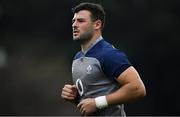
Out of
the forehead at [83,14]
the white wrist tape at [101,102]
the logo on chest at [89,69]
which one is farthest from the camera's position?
the forehead at [83,14]

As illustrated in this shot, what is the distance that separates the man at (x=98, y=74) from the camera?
768 centimetres

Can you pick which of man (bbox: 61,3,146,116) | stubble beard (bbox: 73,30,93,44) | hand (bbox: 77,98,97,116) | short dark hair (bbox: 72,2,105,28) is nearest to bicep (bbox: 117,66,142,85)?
man (bbox: 61,3,146,116)

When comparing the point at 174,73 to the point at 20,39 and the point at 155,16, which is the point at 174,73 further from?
the point at 20,39

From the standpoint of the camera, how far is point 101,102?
25.5ft

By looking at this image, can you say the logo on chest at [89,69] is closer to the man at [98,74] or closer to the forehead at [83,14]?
the man at [98,74]

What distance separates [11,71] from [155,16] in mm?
5311

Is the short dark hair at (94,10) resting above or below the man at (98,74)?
above

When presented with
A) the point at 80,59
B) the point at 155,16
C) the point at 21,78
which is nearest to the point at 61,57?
the point at 21,78

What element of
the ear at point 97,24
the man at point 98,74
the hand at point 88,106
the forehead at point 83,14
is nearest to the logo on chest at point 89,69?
the man at point 98,74

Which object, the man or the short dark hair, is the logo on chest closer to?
A: the man

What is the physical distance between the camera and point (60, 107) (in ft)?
94.9

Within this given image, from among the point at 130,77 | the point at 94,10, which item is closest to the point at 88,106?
the point at 130,77

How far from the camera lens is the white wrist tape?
7.77 meters

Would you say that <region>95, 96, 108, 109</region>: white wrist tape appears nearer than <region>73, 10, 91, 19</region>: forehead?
Yes
